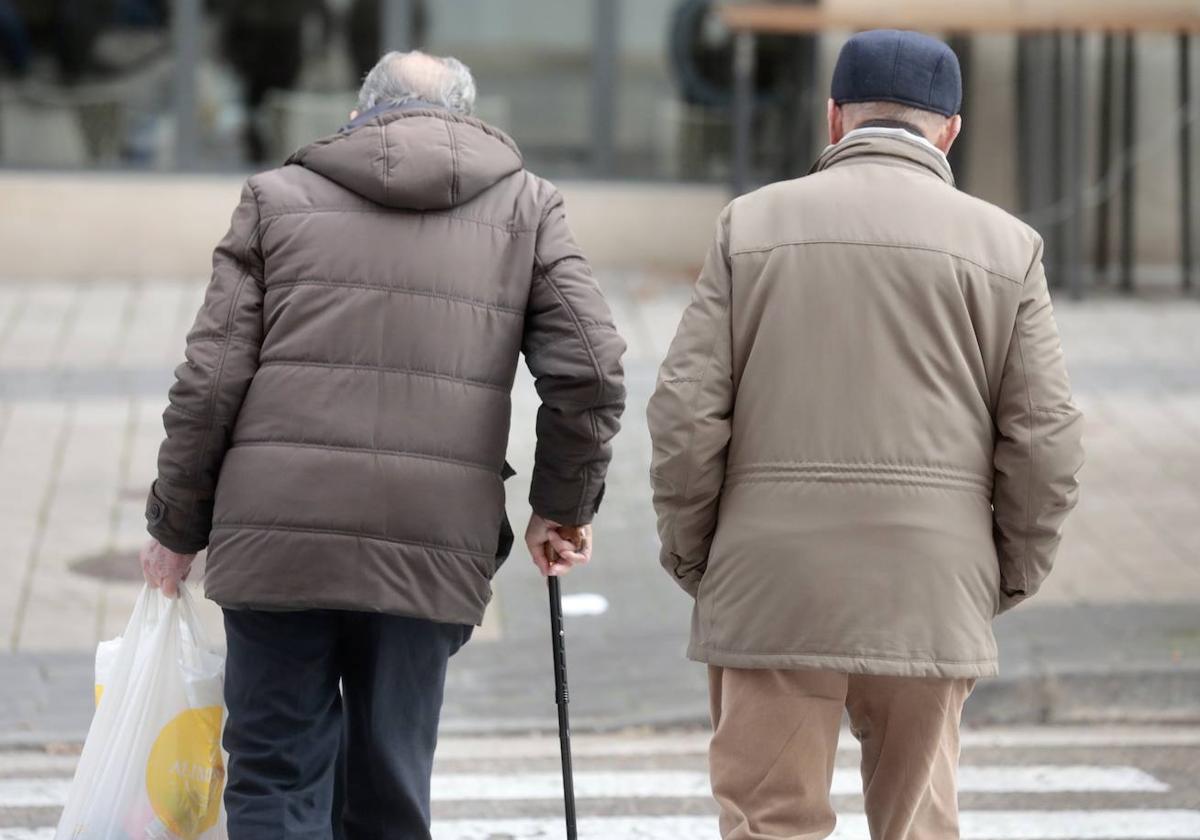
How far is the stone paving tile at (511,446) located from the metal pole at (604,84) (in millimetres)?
1055

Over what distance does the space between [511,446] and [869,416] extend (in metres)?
5.15

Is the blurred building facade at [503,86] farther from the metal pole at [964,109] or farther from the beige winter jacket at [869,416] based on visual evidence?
the beige winter jacket at [869,416]

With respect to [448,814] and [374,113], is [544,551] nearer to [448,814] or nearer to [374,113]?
[374,113]

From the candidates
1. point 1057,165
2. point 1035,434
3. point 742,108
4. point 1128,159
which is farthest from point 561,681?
point 1128,159

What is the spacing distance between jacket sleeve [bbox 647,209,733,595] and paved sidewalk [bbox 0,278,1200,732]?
8.45 feet

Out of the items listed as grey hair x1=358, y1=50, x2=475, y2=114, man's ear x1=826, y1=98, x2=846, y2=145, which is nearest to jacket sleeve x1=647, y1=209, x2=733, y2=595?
man's ear x1=826, y1=98, x2=846, y2=145

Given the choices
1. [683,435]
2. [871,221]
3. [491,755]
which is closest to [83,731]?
[491,755]

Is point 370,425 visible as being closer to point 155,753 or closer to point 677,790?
point 155,753

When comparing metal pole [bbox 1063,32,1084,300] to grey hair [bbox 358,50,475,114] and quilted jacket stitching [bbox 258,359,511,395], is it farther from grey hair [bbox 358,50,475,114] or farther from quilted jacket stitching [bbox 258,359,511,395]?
quilted jacket stitching [bbox 258,359,511,395]

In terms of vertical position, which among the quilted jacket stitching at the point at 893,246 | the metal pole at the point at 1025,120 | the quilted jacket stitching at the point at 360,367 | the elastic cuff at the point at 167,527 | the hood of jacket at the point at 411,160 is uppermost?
the hood of jacket at the point at 411,160

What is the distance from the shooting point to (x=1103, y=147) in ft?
40.6

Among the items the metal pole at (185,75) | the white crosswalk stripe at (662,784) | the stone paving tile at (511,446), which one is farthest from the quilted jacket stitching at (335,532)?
the metal pole at (185,75)

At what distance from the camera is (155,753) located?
394 centimetres

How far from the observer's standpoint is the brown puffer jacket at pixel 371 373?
3.62 m
